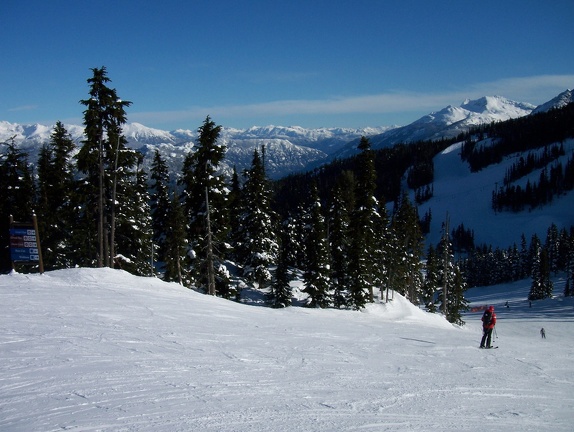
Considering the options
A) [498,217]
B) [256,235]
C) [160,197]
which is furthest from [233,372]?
[498,217]

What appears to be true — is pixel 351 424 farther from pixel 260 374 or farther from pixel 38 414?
pixel 38 414

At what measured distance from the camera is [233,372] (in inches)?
364

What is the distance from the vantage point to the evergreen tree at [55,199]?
3002 cm

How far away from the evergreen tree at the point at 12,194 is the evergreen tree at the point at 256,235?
54.0ft

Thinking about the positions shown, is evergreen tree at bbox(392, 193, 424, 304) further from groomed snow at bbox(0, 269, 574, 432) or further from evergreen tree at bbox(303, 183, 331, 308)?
groomed snow at bbox(0, 269, 574, 432)

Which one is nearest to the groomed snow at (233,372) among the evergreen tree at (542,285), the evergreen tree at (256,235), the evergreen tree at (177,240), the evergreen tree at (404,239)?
the evergreen tree at (177,240)

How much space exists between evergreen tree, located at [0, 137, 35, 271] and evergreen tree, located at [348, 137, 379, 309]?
23.6m

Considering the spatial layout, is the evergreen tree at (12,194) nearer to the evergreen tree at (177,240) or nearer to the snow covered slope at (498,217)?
the evergreen tree at (177,240)

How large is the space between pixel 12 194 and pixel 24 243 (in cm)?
1322

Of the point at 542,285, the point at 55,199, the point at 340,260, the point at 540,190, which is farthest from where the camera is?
the point at 540,190

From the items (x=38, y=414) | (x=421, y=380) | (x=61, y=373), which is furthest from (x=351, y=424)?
(x=61, y=373)

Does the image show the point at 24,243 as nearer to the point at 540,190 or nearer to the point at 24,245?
the point at 24,245

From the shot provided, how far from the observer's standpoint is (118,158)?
86.1 feet

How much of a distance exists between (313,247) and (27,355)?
2509 cm
